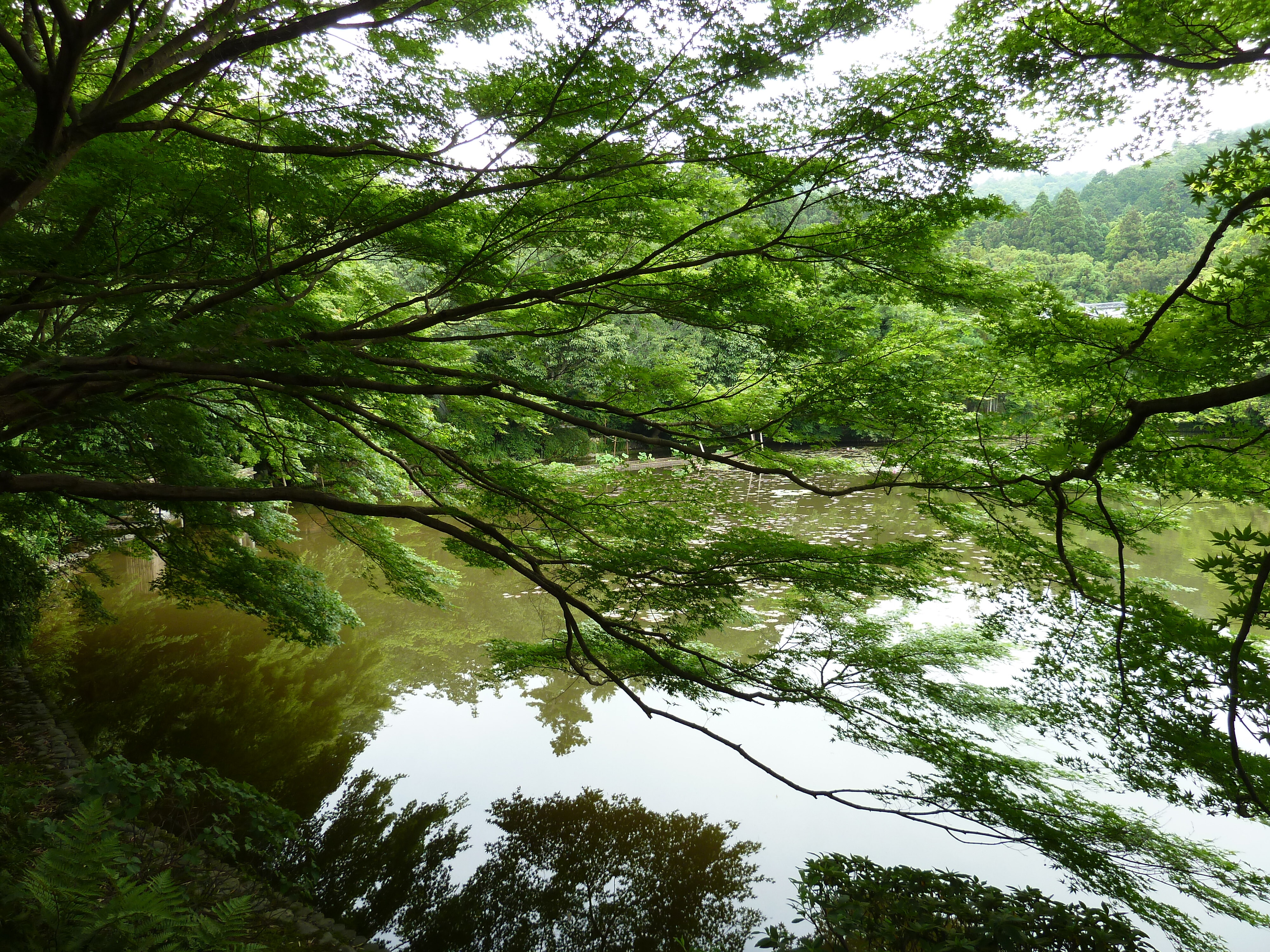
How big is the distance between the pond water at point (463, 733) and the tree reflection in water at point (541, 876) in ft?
0.67

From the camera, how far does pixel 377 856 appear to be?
17.2ft

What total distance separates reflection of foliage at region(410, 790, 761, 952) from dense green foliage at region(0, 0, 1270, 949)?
Result: 149 centimetres

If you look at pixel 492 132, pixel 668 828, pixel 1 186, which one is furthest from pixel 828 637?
pixel 1 186

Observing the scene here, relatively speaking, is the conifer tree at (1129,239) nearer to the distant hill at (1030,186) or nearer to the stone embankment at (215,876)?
the distant hill at (1030,186)

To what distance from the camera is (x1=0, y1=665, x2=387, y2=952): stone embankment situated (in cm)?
371

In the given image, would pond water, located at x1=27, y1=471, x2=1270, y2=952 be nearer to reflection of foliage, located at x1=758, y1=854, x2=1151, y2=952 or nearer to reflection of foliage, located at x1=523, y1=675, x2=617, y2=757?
reflection of foliage, located at x1=523, y1=675, x2=617, y2=757

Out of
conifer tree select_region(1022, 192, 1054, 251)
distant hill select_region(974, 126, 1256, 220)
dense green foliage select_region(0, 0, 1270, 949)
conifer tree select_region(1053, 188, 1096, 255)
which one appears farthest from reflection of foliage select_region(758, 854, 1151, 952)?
conifer tree select_region(1022, 192, 1054, 251)

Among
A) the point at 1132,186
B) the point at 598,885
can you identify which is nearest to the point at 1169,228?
the point at 1132,186

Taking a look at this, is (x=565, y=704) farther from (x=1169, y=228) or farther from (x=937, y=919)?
(x=1169, y=228)

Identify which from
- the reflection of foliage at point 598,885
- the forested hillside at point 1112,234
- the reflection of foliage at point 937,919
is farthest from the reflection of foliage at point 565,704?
the forested hillside at point 1112,234

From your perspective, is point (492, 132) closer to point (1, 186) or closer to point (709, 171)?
point (709, 171)

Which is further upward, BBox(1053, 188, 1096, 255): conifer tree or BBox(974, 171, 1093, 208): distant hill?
BBox(974, 171, 1093, 208): distant hill

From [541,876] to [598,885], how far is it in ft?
1.53

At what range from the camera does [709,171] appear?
4.19 m
